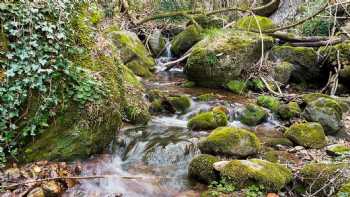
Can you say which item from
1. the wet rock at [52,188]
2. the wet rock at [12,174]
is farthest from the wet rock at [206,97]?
the wet rock at [12,174]

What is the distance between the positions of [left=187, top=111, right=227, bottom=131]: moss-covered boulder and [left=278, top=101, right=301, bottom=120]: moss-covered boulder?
5.27 ft

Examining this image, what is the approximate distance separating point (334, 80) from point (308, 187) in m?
6.38

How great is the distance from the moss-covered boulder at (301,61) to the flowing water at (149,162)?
4.22 meters

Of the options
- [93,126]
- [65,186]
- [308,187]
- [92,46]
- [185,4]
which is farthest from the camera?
[185,4]

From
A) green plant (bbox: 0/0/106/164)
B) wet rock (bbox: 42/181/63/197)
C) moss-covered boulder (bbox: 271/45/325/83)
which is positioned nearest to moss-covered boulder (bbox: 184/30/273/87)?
moss-covered boulder (bbox: 271/45/325/83)

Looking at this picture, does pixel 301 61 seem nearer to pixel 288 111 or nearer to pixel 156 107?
pixel 288 111

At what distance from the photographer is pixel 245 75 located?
10.2 metres

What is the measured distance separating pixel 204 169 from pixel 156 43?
969 cm

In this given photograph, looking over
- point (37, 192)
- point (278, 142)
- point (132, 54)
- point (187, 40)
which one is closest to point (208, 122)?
point (278, 142)

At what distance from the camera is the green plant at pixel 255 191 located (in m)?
4.27

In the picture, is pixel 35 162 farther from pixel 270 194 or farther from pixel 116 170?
pixel 270 194

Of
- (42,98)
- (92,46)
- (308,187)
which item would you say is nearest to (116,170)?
(42,98)

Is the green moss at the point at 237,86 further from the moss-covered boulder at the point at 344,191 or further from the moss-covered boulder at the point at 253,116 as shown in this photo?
the moss-covered boulder at the point at 344,191

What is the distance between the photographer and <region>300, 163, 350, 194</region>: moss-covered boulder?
169 inches
